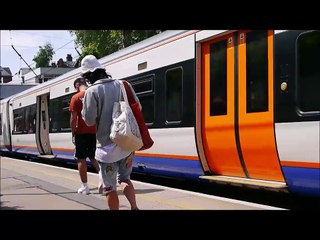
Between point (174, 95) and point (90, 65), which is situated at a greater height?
point (90, 65)

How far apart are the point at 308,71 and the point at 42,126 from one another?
1310cm

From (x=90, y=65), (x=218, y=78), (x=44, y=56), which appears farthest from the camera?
(x=44, y=56)

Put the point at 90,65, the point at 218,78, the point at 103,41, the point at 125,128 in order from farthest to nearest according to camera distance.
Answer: the point at 103,41
the point at 218,78
the point at 90,65
the point at 125,128

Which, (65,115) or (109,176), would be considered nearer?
(109,176)

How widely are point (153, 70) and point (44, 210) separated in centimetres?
351

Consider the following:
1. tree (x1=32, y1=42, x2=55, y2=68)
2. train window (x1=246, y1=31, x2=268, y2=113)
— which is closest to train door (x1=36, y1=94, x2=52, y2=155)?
train window (x1=246, y1=31, x2=268, y2=113)

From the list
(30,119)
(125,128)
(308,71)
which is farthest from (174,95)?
(30,119)

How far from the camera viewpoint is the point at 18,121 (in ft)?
65.1

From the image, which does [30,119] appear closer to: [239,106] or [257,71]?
[239,106]

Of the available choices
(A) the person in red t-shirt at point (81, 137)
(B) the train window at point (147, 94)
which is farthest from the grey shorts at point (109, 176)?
(B) the train window at point (147, 94)

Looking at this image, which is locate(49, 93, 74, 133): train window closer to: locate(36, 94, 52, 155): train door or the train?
locate(36, 94, 52, 155): train door
